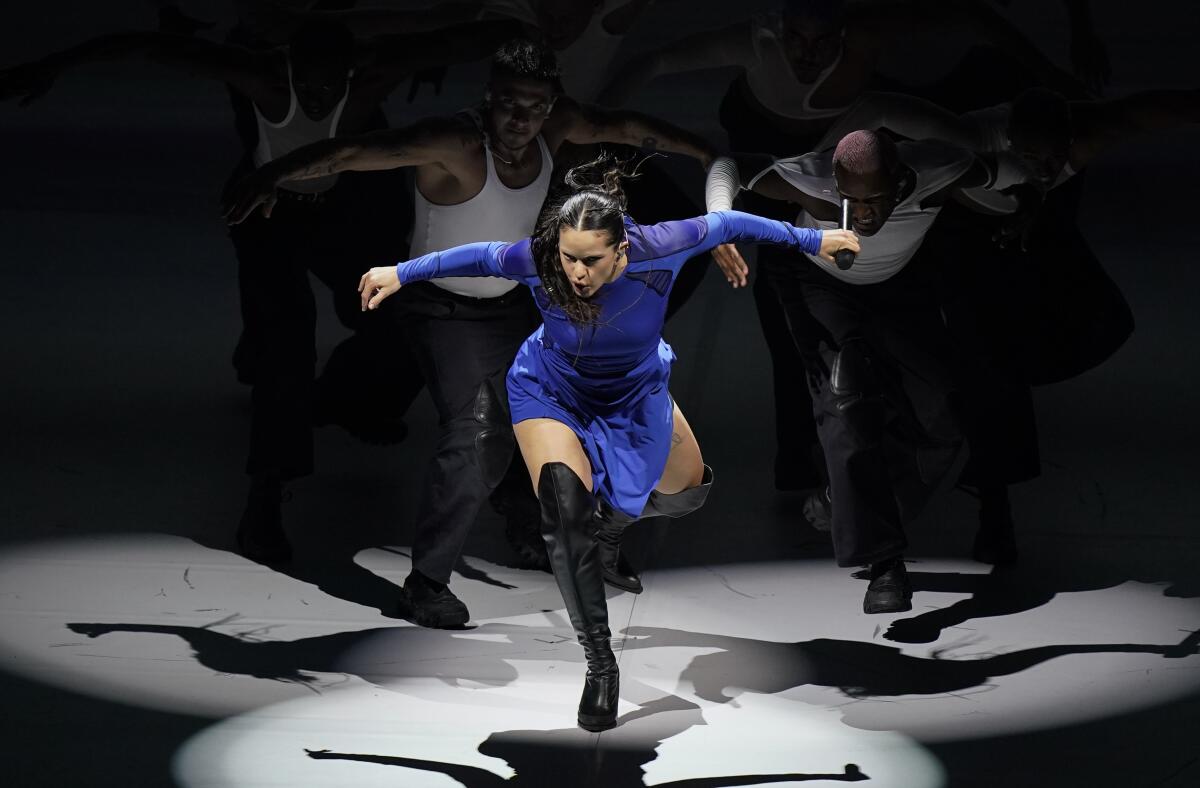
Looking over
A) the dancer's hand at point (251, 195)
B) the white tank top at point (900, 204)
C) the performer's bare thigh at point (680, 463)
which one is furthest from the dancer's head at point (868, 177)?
the dancer's hand at point (251, 195)

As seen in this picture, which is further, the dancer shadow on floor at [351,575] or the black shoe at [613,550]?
the dancer shadow on floor at [351,575]

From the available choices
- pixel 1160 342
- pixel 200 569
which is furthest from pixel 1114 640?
pixel 1160 342

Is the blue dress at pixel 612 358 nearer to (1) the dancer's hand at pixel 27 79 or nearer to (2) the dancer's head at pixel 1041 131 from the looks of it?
(2) the dancer's head at pixel 1041 131

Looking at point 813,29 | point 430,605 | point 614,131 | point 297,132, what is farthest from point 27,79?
point 813,29

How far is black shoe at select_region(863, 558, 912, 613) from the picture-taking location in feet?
16.0

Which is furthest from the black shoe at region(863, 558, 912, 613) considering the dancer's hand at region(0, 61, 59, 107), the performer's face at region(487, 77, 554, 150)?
the dancer's hand at region(0, 61, 59, 107)

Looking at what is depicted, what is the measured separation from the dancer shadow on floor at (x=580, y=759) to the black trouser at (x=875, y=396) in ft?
2.81

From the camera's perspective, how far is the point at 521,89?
4848 millimetres

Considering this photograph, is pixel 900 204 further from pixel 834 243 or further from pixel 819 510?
pixel 819 510

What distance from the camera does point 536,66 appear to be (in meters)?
4.84

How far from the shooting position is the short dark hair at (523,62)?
15.8 feet

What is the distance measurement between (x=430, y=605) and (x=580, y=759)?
0.92m

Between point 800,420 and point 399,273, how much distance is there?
1.91 metres

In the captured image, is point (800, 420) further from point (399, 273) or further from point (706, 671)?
point (399, 273)
